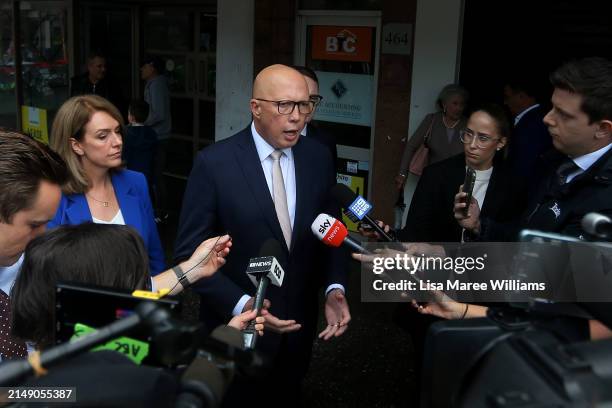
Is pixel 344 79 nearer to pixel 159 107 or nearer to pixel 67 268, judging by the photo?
pixel 159 107

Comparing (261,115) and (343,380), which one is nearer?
(261,115)

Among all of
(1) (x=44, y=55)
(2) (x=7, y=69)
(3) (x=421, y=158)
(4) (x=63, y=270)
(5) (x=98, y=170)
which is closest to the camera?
A: (4) (x=63, y=270)

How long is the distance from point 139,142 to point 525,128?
386 cm

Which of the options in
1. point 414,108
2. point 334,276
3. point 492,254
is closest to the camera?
point 492,254

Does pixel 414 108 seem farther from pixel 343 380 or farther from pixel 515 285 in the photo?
pixel 515 285

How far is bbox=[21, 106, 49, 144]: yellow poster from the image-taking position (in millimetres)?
7562

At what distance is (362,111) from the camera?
22.1 ft

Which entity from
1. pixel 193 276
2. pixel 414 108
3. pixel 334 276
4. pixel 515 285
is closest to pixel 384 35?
pixel 414 108

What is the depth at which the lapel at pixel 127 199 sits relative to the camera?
3.21m

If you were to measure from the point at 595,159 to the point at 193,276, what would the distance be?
163cm

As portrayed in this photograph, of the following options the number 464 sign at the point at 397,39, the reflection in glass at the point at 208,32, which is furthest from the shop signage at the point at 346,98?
the reflection in glass at the point at 208,32

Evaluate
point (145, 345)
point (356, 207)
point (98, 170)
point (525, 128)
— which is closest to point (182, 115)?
point (525, 128)

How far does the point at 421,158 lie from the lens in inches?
233

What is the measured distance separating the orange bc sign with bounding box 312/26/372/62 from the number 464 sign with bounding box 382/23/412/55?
338 millimetres
